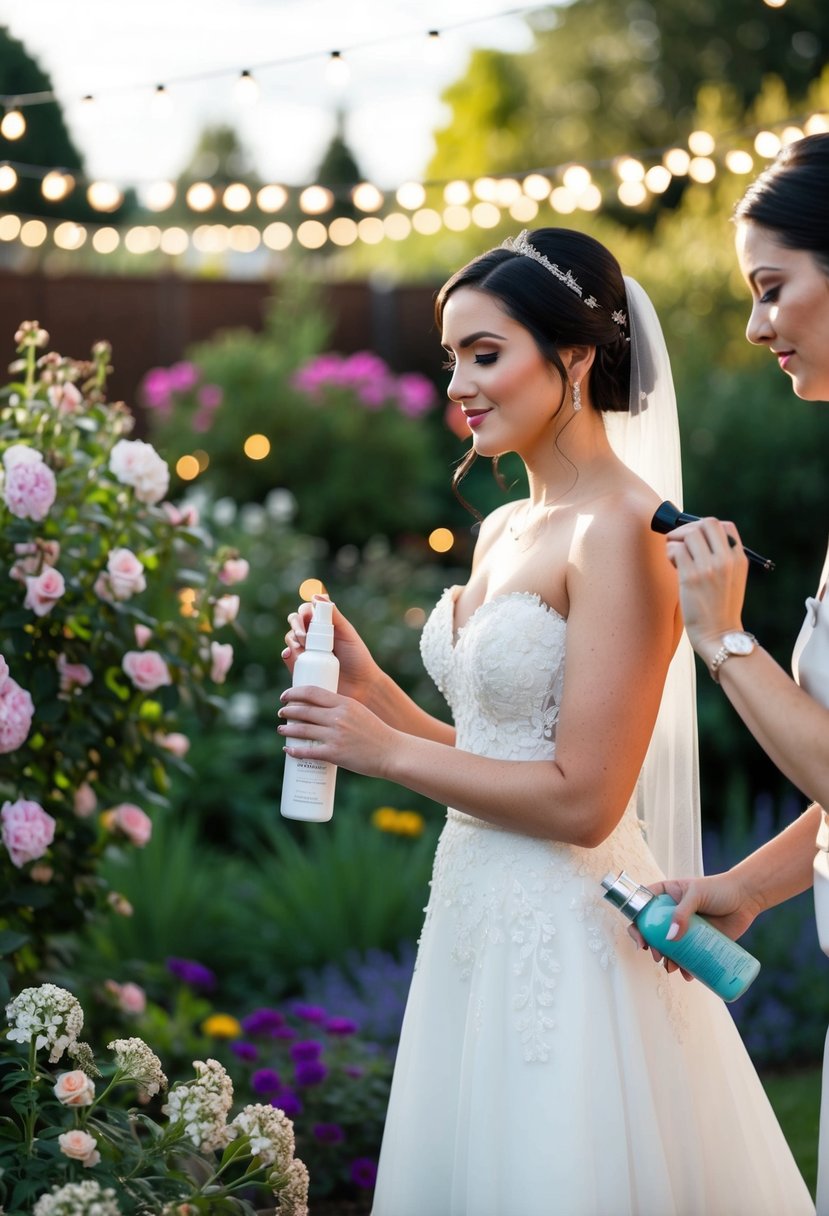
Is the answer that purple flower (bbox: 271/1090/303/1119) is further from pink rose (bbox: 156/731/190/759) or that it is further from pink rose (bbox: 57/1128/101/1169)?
pink rose (bbox: 57/1128/101/1169)

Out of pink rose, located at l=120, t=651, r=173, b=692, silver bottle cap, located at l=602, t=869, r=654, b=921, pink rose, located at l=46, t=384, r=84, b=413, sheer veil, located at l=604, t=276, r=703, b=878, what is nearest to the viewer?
silver bottle cap, located at l=602, t=869, r=654, b=921

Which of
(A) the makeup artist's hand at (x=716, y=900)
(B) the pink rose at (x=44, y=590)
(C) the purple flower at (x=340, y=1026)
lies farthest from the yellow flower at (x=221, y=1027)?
(A) the makeup artist's hand at (x=716, y=900)

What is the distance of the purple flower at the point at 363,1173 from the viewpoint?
11.5 ft

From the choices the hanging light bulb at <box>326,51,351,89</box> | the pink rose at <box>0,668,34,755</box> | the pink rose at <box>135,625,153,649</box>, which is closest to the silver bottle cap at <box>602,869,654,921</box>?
the pink rose at <box>0,668,34,755</box>

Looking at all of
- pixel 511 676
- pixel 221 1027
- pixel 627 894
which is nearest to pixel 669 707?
pixel 511 676

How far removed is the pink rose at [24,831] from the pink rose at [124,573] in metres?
0.51

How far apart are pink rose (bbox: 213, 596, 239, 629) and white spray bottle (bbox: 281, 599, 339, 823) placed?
3.47 ft

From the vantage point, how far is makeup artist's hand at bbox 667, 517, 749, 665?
6.53ft

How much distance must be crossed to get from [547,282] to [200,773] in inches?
156

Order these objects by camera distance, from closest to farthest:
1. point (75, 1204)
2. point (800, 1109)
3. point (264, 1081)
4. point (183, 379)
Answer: point (75, 1204)
point (264, 1081)
point (800, 1109)
point (183, 379)

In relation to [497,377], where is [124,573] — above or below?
below

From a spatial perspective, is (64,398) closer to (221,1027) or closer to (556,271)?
(556,271)

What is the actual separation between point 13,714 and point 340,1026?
55.5 inches

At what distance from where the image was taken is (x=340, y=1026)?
3.84m
